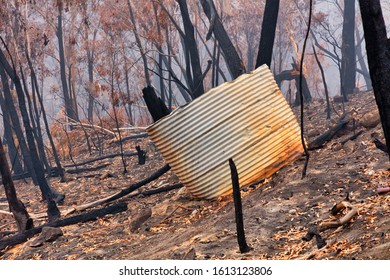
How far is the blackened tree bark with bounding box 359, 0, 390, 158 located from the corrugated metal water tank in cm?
271

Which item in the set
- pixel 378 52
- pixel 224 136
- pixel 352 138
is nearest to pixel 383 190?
pixel 378 52

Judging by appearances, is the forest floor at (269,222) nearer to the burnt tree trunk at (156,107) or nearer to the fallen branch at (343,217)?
the fallen branch at (343,217)

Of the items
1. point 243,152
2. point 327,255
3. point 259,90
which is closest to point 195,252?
point 327,255

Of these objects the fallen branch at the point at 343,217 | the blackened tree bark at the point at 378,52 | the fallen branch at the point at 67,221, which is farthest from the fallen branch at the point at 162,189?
the blackened tree bark at the point at 378,52

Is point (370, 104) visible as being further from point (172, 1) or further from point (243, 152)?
point (172, 1)

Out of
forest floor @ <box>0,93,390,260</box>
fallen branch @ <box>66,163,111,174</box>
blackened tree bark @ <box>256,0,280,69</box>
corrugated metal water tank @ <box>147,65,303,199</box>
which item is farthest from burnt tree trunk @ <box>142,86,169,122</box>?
fallen branch @ <box>66,163,111,174</box>

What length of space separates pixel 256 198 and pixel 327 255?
83.2 inches

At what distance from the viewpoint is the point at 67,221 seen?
710cm

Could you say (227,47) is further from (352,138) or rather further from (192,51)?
(352,138)

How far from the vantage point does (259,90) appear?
673 cm

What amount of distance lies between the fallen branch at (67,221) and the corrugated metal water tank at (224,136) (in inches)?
51.9

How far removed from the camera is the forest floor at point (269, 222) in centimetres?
424

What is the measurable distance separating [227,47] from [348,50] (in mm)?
7979
